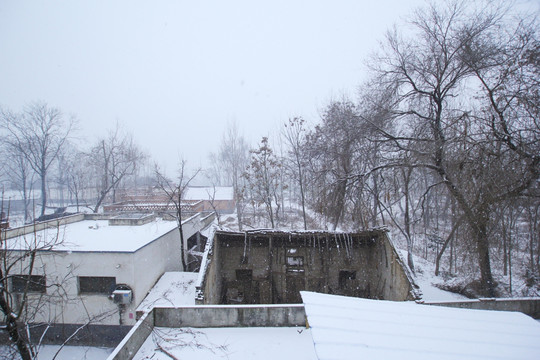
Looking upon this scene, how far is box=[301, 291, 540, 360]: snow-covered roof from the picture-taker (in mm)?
3055

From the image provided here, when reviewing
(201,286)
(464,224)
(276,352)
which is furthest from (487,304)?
(201,286)

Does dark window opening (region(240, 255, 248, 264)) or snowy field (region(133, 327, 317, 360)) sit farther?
dark window opening (region(240, 255, 248, 264))

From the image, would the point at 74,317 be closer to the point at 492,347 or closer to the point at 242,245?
the point at 242,245

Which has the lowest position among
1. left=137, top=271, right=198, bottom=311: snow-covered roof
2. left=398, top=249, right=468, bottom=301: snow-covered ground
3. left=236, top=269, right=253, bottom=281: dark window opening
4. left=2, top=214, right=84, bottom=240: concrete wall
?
left=398, top=249, right=468, bottom=301: snow-covered ground

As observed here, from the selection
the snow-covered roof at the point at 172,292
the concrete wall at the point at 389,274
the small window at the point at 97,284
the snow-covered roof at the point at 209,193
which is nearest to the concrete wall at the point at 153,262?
the snow-covered roof at the point at 172,292

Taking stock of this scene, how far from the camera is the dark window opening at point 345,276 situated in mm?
10993

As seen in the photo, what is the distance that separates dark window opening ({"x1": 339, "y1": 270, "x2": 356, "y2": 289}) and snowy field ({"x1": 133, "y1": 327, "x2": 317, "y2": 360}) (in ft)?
19.0

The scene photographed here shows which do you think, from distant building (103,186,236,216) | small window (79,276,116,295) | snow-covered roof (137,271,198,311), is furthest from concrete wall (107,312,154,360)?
distant building (103,186,236,216)

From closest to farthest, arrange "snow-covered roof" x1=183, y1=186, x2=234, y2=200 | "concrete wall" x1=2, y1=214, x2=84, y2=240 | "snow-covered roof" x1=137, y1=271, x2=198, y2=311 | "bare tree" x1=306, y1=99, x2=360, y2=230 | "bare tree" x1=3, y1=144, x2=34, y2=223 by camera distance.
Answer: "snow-covered roof" x1=137, y1=271, x2=198, y2=311
"bare tree" x1=306, y1=99, x2=360, y2=230
"concrete wall" x1=2, y1=214, x2=84, y2=240
"bare tree" x1=3, y1=144, x2=34, y2=223
"snow-covered roof" x1=183, y1=186, x2=234, y2=200

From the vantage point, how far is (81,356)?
8688 mm

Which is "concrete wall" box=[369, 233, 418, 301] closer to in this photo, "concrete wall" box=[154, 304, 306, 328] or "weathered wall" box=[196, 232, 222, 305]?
"concrete wall" box=[154, 304, 306, 328]

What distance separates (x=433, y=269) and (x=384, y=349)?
1442cm

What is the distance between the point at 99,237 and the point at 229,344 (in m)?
9.27

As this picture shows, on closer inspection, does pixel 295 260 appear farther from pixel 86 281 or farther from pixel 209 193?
pixel 209 193
